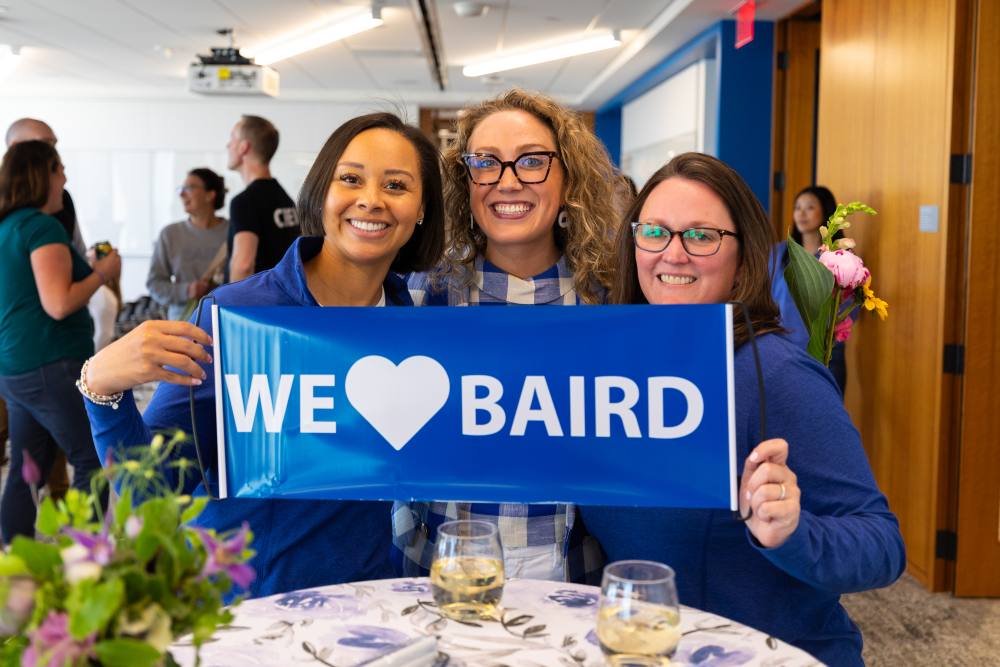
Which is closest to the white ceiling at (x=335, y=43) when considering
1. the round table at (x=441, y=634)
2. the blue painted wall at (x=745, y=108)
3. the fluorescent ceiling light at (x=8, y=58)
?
the fluorescent ceiling light at (x=8, y=58)

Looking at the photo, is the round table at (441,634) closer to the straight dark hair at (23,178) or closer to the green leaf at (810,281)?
the green leaf at (810,281)

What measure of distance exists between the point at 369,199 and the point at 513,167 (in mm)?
389

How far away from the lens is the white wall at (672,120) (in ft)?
23.9

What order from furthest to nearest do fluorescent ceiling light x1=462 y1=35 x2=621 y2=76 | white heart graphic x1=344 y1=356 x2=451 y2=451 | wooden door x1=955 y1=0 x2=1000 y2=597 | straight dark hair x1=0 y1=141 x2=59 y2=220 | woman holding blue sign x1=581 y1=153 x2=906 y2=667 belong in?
fluorescent ceiling light x1=462 y1=35 x2=621 y2=76 → wooden door x1=955 y1=0 x2=1000 y2=597 → straight dark hair x1=0 y1=141 x2=59 y2=220 → white heart graphic x1=344 y1=356 x2=451 y2=451 → woman holding blue sign x1=581 y1=153 x2=906 y2=667

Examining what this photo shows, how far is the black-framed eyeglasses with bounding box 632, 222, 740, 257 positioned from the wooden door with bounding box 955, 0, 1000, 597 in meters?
2.22

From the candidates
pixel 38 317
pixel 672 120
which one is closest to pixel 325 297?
pixel 38 317

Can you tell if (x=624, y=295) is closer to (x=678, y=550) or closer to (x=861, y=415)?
(x=678, y=550)

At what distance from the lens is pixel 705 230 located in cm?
145

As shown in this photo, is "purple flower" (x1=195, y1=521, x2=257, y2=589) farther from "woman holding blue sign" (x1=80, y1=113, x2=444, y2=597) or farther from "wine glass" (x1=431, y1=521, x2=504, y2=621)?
"woman holding blue sign" (x1=80, y1=113, x2=444, y2=597)

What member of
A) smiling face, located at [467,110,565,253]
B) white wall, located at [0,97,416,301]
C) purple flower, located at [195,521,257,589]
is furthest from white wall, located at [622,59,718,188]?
purple flower, located at [195,521,257,589]

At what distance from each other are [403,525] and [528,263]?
0.67 metres

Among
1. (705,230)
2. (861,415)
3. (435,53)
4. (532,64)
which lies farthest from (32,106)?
(705,230)

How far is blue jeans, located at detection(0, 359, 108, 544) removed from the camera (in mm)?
2910

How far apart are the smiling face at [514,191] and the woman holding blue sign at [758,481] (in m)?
0.31
